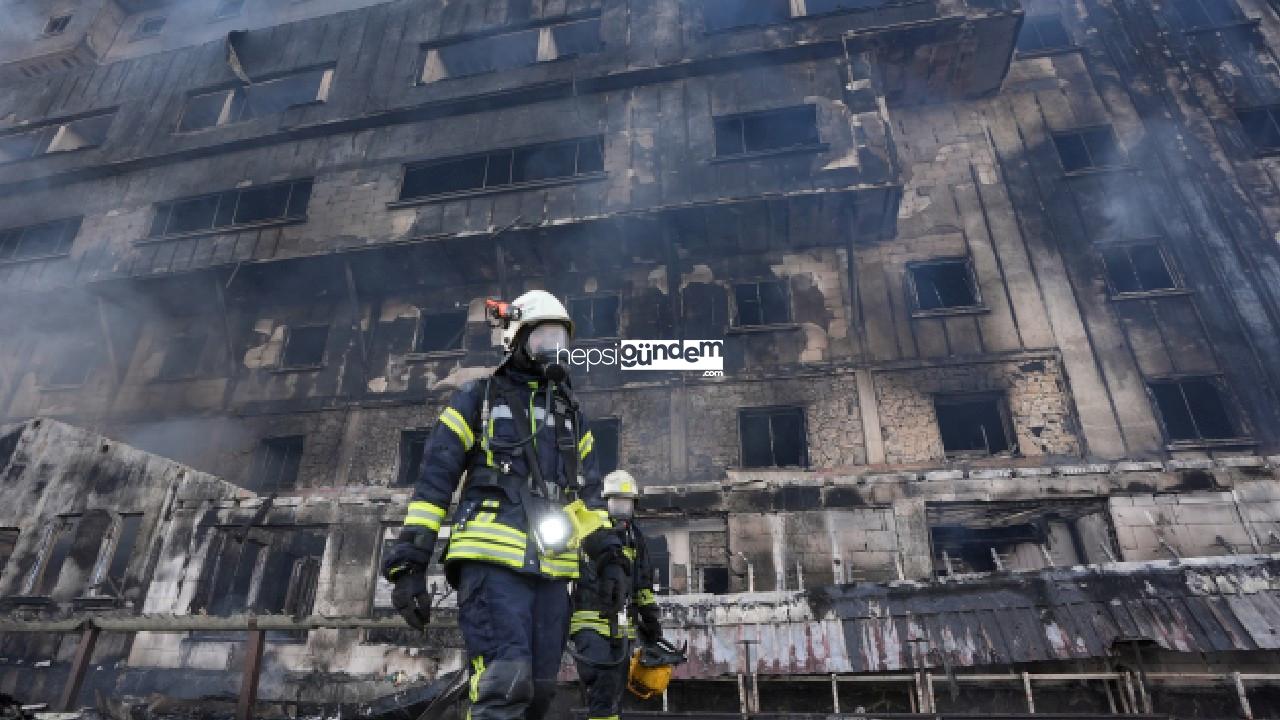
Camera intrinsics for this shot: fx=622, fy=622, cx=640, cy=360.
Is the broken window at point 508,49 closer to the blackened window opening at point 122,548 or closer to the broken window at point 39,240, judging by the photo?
the broken window at point 39,240

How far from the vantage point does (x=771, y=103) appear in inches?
512

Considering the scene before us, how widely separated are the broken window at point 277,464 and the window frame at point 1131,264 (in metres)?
16.0

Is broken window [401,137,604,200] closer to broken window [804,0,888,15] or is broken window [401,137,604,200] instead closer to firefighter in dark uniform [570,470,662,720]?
broken window [804,0,888,15]

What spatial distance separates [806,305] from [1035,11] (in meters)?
9.62

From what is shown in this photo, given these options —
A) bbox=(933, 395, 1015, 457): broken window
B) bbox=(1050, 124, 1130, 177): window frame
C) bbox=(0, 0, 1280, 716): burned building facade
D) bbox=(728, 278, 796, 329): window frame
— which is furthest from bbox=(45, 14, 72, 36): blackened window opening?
bbox=(1050, 124, 1130, 177): window frame

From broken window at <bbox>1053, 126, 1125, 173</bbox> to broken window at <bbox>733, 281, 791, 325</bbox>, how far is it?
6.37m

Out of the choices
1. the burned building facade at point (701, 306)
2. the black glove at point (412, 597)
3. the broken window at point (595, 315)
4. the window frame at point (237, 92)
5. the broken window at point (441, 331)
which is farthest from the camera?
the window frame at point (237, 92)

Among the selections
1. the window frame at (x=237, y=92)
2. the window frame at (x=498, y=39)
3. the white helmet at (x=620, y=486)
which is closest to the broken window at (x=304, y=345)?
the window frame at (x=237, y=92)

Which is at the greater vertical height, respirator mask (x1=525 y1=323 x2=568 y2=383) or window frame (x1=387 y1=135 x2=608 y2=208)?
window frame (x1=387 y1=135 x2=608 y2=208)

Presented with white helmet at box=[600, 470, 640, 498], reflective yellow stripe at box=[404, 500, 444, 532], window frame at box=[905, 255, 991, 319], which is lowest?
reflective yellow stripe at box=[404, 500, 444, 532]

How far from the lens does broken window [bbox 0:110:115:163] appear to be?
17.5 m

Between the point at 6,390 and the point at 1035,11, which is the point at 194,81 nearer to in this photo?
the point at 6,390

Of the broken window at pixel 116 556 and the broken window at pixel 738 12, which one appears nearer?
the broken window at pixel 116 556

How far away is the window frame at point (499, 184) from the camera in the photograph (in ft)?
43.0
